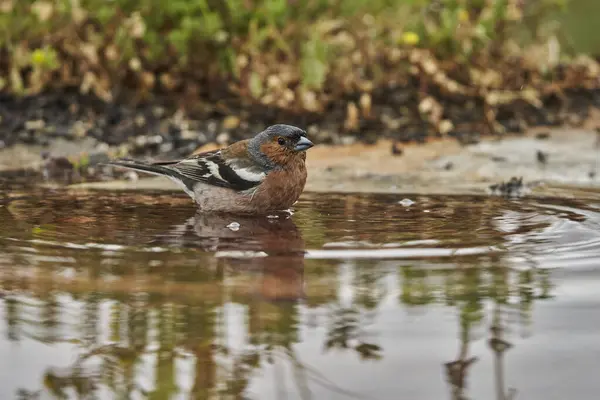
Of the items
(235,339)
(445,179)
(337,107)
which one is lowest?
(235,339)

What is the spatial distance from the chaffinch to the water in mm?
275

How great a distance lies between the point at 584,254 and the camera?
5074mm

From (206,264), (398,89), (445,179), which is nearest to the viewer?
(206,264)

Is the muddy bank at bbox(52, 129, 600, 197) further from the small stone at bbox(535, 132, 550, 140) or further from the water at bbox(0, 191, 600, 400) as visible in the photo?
the water at bbox(0, 191, 600, 400)

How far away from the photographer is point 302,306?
408 centimetres

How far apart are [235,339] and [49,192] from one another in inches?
151

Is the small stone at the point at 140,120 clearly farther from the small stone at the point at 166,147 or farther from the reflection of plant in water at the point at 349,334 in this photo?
the reflection of plant in water at the point at 349,334

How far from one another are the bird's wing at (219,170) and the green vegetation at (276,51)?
2354 mm

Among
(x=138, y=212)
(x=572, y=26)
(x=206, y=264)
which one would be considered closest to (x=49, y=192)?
(x=138, y=212)

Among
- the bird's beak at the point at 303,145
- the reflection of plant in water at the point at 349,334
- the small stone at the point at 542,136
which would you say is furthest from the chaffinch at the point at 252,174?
the small stone at the point at 542,136

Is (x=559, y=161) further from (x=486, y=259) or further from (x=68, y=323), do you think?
(x=68, y=323)

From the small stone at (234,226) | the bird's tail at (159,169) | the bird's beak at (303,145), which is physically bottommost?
the small stone at (234,226)

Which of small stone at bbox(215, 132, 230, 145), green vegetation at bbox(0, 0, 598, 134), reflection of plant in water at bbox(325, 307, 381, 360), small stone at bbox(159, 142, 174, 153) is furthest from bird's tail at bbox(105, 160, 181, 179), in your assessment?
reflection of plant in water at bbox(325, 307, 381, 360)

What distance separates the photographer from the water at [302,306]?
10.9ft
